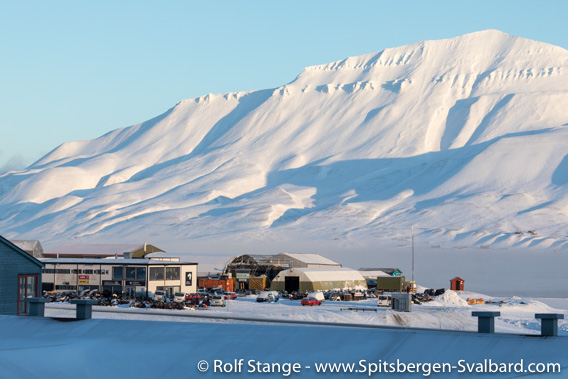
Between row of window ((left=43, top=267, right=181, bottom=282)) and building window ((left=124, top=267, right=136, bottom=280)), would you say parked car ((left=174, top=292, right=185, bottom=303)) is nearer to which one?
row of window ((left=43, top=267, right=181, bottom=282))

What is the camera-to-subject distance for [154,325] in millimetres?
28891

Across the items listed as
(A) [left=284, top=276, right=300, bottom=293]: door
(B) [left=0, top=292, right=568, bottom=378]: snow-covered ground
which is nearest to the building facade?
(A) [left=284, top=276, right=300, bottom=293]: door

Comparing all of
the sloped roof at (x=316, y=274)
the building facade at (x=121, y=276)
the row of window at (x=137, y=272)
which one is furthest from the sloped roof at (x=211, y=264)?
the row of window at (x=137, y=272)

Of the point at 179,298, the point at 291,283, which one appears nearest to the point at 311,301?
the point at 179,298

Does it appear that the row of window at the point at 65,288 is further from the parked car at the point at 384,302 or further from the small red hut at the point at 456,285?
the small red hut at the point at 456,285

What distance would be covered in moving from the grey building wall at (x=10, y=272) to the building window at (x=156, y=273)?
4578 centimetres

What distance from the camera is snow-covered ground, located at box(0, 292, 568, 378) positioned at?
936 inches

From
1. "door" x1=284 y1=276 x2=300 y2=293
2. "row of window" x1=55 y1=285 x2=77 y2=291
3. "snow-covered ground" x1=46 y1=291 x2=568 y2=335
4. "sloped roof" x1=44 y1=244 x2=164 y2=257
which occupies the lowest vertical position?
"snow-covered ground" x1=46 y1=291 x2=568 y2=335

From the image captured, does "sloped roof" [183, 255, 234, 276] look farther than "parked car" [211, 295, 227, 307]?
Yes

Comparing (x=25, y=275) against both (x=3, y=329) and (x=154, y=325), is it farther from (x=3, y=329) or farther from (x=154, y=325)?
(x=154, y=325)

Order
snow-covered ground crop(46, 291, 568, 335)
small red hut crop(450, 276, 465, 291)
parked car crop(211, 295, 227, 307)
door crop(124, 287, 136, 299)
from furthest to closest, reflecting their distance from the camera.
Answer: small red hut crop(450, 276, 465, 291)
door crop(124, 287, 136, 299)
parked car crop(211, 295, 227, 307)
snow-covered ground crop(46, 291, 568, 335)

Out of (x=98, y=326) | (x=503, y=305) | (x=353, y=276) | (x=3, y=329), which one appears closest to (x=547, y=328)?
A: (x=98, y=326)

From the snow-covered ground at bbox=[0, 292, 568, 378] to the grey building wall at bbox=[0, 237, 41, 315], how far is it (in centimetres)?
694

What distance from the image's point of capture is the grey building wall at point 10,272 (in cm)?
3716
